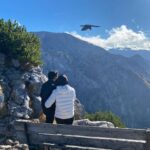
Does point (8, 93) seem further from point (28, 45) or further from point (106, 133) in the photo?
point (106, 133)

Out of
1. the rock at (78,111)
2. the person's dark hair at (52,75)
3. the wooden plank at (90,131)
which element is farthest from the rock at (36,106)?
the wooden plank at (90,131)

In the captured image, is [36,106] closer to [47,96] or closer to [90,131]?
[47,96]

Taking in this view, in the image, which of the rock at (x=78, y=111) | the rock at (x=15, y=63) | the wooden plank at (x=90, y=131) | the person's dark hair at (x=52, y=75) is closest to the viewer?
the wooden plank at (x=90, y=131)

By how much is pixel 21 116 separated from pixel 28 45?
20.1 ft

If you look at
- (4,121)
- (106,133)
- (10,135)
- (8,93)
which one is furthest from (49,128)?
(8,93)

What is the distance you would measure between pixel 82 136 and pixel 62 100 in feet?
8.98

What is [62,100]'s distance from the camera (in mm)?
12555

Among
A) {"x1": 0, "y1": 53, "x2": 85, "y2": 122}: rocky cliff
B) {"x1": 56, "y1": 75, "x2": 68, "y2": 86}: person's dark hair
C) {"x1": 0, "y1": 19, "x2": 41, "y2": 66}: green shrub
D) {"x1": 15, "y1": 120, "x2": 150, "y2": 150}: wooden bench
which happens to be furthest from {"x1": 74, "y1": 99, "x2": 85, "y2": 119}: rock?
{"x1": 15, "y1": 120, "x2": 150, "y2": 150}: wooden bench

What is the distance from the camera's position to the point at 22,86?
1045 inches

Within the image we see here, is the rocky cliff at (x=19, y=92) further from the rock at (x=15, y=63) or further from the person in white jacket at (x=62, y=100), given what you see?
the person in white jacket at (x=62, y=100)

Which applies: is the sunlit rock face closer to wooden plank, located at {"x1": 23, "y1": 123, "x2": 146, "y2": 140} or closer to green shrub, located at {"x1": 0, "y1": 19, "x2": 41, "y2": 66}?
green shrub, located at {"x1": 0, "y1": 19, "x2": 41, "y2": 66}

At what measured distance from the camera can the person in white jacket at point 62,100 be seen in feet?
41.0

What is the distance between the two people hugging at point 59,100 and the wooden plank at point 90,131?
70.2 inches

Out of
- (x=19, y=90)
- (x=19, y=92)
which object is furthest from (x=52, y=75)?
(x=19, y=90)
